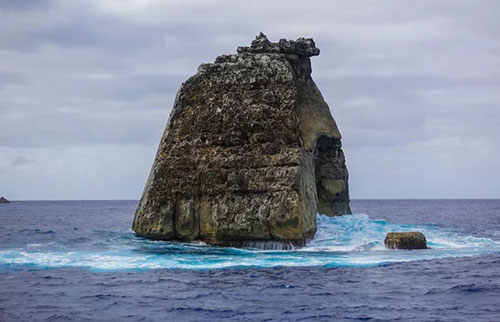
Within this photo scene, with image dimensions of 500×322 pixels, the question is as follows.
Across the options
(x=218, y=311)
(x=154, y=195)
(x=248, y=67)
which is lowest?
(x=218, y=311)

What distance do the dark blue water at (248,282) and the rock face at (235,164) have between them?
1.90m

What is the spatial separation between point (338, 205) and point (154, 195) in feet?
72.4

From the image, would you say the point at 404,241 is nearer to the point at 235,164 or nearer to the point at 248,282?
the point at 235,164

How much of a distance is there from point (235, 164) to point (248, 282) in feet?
52.1

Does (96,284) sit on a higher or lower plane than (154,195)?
lower

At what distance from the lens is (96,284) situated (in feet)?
98.0

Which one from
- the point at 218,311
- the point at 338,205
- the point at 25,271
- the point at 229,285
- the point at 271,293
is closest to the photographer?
the point at 218,311

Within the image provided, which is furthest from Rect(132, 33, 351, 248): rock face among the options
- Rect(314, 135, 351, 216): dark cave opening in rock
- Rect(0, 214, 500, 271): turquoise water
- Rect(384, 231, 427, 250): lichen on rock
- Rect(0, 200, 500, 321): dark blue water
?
Rect(314, 135, 351, 216): dark cave opening in rock

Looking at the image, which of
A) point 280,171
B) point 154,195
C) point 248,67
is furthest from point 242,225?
point 248,67

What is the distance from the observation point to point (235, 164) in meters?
44.9

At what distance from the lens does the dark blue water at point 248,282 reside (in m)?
23.8

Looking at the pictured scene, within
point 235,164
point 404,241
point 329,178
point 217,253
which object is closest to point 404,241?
point 404,241

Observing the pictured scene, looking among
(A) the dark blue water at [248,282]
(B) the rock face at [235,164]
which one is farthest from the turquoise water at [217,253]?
(B) the rock face at [235,164]

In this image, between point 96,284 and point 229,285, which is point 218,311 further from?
point 96,284
